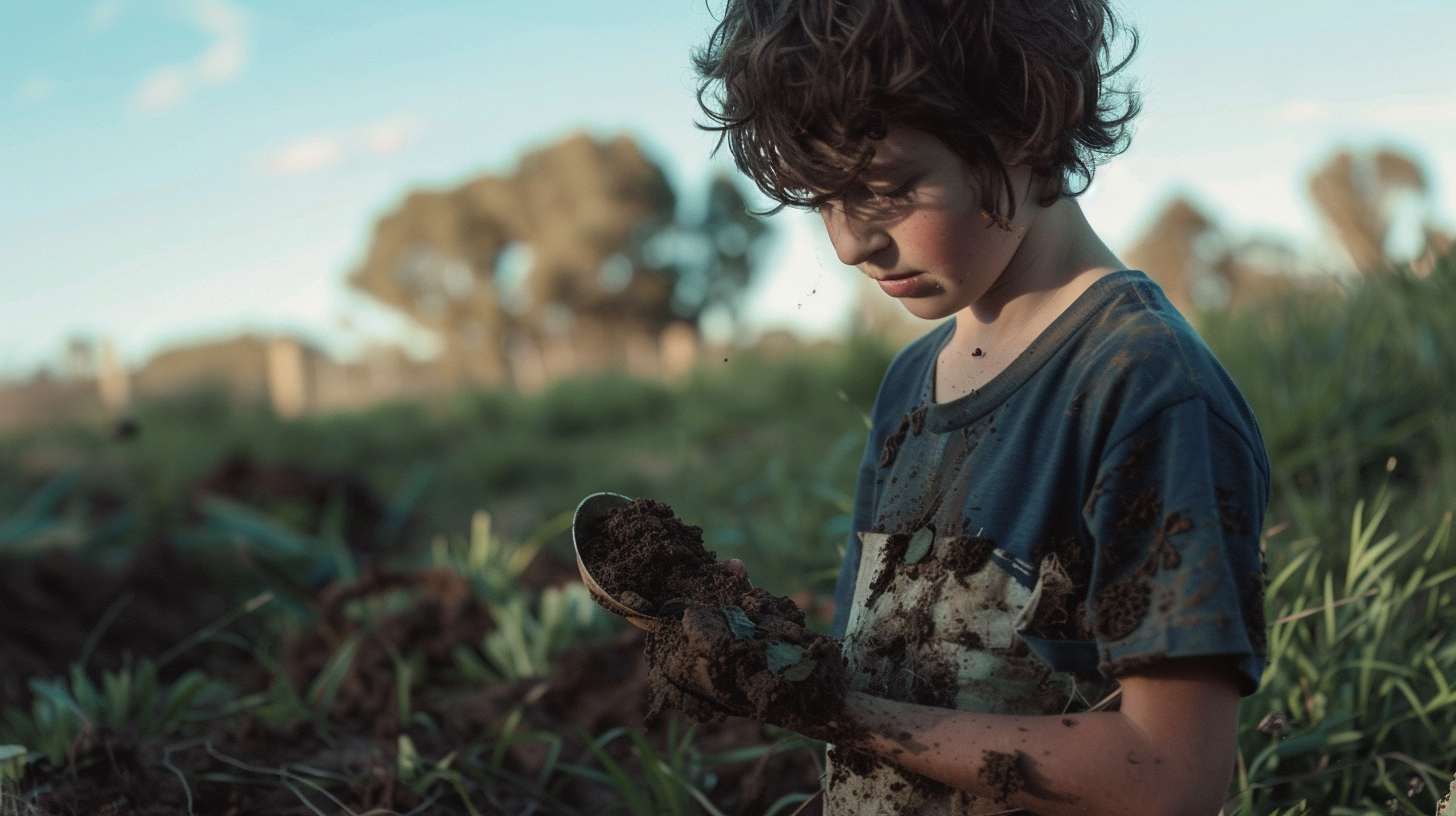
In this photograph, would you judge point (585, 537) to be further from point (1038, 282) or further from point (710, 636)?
point (1038, 282)

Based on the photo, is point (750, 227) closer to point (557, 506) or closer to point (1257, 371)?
point (557, 506)

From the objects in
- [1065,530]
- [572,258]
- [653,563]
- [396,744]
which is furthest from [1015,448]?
[572,258]

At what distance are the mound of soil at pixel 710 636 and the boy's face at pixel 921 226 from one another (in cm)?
40

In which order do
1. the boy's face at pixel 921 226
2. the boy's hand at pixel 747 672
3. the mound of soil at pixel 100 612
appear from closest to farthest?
the boy's hand at pixel 747 672 < the boy's face at pixel 921 226 < the mound of soil at pixel 100 612

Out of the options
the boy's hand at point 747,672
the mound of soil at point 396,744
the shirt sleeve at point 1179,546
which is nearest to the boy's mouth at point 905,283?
the shirt sleeve at point 1179,546

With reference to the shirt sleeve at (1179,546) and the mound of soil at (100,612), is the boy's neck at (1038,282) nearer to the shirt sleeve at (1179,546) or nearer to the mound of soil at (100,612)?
the shirt sleeve at (1179,546)

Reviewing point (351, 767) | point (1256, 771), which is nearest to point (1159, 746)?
point (1256, 771)

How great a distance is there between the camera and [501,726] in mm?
2383

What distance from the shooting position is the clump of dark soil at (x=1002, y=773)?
3.44 feet

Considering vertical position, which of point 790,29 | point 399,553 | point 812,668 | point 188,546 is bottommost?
point 399,553

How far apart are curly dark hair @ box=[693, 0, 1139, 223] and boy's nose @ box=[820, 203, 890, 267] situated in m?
Result: 0.02

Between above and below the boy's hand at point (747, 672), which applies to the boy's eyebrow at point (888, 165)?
above

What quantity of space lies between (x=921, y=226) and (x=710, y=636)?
1.68ft

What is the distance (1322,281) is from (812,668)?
4039 mm
